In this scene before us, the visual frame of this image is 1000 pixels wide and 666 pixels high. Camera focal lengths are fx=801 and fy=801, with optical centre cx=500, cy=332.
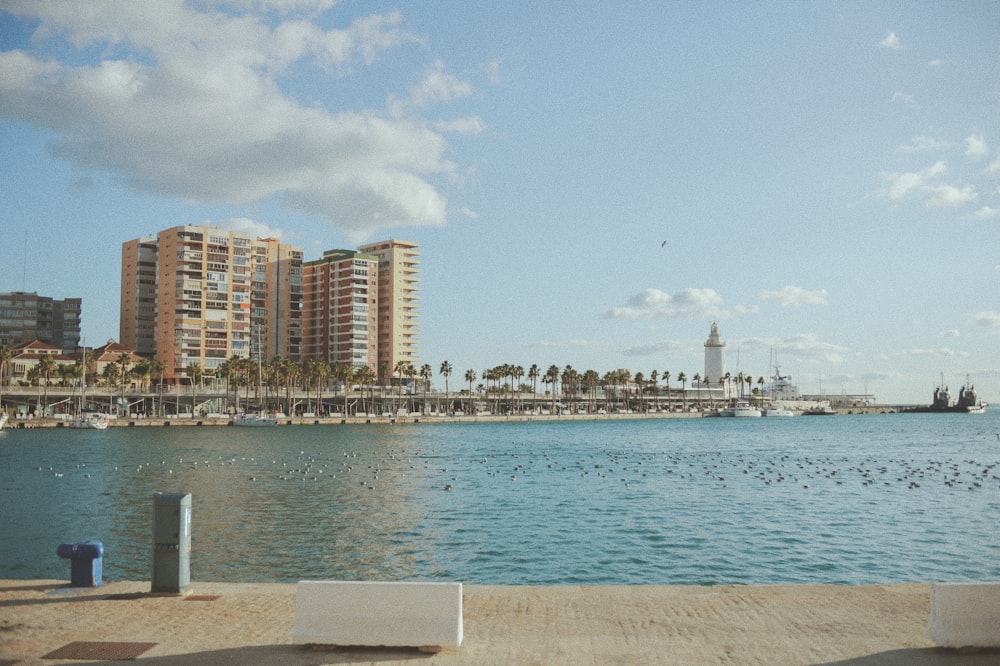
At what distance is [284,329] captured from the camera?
643 feet

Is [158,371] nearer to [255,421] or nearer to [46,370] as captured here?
[46,370]

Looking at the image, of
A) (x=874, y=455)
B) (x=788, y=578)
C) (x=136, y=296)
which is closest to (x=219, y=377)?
(x=136, y=296)

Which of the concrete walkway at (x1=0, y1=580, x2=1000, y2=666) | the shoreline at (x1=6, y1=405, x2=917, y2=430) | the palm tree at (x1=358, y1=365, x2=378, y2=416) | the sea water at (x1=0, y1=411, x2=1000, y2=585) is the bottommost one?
the shoreline at (x1=6, y1=405, x2=917, y2=430)

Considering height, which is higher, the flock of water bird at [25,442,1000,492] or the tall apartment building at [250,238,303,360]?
the tall apartment building at [250,238,303,360]

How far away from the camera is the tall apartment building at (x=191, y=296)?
164 meters

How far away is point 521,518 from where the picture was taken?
32.1 meters

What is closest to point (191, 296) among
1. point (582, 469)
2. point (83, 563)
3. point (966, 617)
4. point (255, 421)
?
point (255, 421)

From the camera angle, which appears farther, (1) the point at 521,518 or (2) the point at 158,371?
(2) the point at 158,371

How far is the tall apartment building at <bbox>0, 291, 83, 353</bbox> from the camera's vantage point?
607 ft

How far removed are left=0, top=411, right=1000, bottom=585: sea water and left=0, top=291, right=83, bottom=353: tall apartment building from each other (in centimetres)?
13892

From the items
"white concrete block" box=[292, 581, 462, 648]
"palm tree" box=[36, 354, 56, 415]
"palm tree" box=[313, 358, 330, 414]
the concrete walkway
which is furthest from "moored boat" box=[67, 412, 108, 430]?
"white concrete block" box=[292, 581, 462, 648]

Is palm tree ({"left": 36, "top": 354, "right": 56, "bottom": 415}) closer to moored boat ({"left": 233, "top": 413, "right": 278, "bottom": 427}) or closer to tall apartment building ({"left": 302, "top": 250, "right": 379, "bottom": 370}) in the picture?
moored boat ({"left": 233, "top": 413, "right": 278, "bottom": 427})

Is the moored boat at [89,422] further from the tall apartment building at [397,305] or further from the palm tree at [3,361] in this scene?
the tall apartment building at [397,305]

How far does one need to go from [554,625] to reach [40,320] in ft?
687
